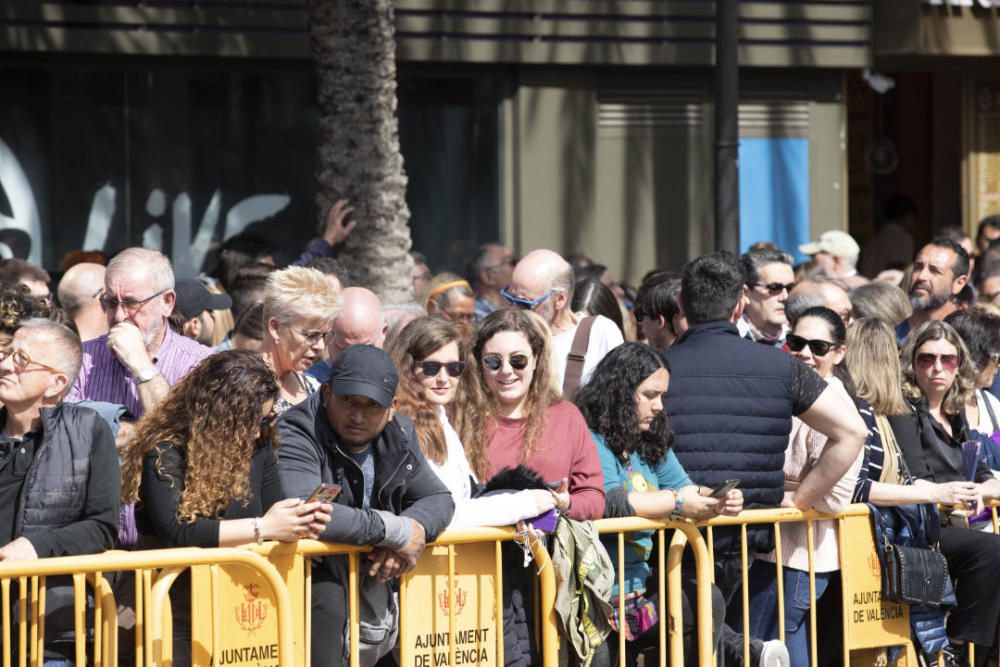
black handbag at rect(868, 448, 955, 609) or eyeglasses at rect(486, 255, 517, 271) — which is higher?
eyeglasses at rect(486, 255, 517, 271)

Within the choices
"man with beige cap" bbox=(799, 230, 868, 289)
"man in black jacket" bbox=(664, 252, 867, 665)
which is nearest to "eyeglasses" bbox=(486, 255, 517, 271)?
"man with beige cap" bbox=(799, 230, 868, 289)

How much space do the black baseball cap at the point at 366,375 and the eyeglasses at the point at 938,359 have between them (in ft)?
11.1

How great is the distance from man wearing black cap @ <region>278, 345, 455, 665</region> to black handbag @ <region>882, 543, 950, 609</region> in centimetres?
233

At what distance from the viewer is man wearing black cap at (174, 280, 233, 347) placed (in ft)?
25.6

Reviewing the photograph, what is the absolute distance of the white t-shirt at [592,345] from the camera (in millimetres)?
7828

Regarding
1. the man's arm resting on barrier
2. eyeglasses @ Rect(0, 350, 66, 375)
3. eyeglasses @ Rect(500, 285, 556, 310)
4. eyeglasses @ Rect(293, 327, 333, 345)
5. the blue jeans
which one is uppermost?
eyeglasses @ Rect(500, 285, 556, 310)

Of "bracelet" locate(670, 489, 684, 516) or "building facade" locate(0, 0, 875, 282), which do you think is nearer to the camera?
"bracelet" locate(670, 489, 684, 516)

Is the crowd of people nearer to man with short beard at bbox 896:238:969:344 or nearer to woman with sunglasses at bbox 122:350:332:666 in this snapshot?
woman with sunglasses at bbox 122:350:332:666

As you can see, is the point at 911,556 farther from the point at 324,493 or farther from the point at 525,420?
the point at 324,493

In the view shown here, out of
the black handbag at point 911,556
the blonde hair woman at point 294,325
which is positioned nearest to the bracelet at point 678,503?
the black handbag at point 911,556

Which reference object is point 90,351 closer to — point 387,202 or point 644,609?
point 644,609

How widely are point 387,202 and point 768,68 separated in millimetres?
5490

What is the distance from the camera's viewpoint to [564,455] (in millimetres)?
6270

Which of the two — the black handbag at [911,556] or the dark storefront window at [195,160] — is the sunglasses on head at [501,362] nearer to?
the black handbag at [911,556]
